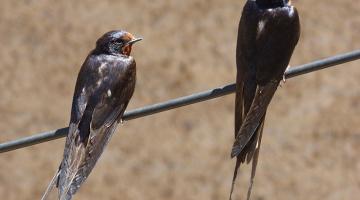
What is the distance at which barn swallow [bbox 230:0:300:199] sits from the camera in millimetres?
5230

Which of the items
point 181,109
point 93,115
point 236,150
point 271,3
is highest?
point 271,3

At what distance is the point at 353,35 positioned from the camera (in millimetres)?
12477

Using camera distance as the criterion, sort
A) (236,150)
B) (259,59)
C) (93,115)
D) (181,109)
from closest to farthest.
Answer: (236,150), (259,59), (93,115), (181,109)

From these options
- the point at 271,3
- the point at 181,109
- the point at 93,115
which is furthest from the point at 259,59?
the point at 181,109

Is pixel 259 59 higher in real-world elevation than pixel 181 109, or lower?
higher

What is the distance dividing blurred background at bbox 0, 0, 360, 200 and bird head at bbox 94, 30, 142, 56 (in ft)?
19.9

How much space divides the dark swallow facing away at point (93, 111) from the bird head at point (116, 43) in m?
0.02

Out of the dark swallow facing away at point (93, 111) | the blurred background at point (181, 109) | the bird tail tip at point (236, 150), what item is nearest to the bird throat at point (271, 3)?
the dark swallow facing away at point (93, 111)

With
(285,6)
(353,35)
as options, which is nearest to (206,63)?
(353,35)

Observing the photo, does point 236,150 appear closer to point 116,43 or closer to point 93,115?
point 93,115

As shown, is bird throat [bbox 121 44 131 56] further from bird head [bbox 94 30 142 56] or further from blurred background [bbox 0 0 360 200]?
blurred background [bbox 0 0 360 200]

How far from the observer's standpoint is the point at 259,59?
5.31m

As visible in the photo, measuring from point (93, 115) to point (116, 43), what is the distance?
62 centimetres

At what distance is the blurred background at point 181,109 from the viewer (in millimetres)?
12188
